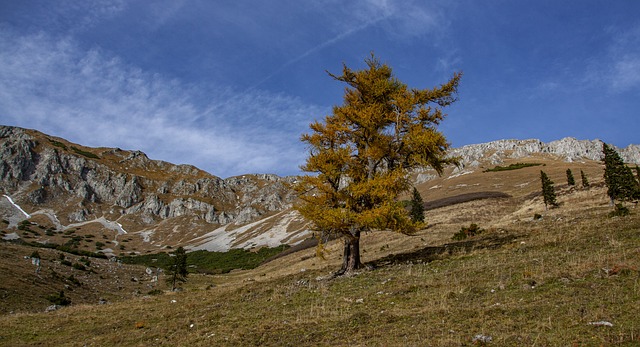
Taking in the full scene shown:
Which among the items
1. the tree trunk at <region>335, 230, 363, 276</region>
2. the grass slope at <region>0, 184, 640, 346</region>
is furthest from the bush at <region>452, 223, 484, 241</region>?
the tree trunk at <region>335, 230, 363, 276</region>

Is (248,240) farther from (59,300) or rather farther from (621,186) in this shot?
(621,186)

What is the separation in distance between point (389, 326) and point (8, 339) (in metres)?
16.6

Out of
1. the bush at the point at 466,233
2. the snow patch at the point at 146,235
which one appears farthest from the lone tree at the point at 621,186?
the snow patch at the point at 146,235

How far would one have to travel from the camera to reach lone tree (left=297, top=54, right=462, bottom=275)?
63.9 feet

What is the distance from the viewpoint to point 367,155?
2094 centimetres

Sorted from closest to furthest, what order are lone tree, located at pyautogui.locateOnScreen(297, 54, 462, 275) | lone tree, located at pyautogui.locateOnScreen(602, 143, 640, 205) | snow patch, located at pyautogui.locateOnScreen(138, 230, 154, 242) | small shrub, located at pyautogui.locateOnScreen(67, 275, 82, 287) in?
1. lone tree, located at pyautogui.locateOnScreen(297, 54, 462, 275)
2. small shrub, located at pyautogui.locateOnScreen(67, 275, 82, 287)
3. lone tree, located at pyautogui.locateOnScreen(602, 143, 640, 205)
4. snow patch, located at pyautogui.locateOnScreen(138, 230, 154, 242)

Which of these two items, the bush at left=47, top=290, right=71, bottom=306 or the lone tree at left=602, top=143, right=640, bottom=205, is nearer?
the bush at left=47, top=290, right=71, bottom=306

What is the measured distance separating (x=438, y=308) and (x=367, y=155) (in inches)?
452

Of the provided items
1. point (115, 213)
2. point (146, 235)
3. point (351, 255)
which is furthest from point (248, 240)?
point (351, 255)

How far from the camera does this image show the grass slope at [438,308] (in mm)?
8172

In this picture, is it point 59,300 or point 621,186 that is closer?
point 59,300

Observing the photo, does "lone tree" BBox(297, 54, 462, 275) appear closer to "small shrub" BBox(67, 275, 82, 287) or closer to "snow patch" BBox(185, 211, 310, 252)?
"small shrub" BBox(67, 275, 82, 287)

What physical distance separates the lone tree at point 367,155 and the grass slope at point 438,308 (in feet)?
9.25

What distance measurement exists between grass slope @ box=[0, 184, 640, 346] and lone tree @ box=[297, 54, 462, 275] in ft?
9.25
